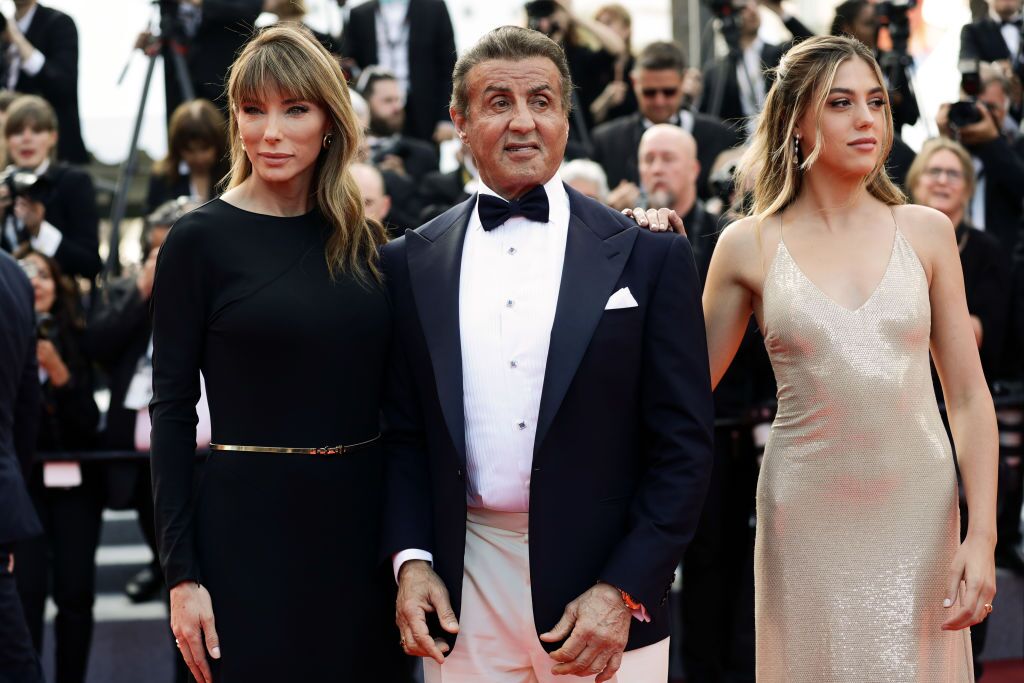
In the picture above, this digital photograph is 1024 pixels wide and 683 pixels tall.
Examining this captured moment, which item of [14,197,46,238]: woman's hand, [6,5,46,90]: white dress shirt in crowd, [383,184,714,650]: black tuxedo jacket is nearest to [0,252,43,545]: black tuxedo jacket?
[383,184,714,650]: black tuxedo jacket

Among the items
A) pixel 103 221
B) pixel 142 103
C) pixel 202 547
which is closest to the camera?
pixel 202 547

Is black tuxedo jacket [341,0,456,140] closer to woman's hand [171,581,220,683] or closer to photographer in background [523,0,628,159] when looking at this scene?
photographer in background [523,0,628,159]

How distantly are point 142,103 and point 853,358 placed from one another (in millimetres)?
4487

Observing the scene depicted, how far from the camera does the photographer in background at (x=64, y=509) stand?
4.48 m

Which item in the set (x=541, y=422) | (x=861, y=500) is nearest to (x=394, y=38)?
(x=861, y=500)

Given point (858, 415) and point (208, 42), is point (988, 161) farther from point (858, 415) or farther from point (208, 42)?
point (208, 42)

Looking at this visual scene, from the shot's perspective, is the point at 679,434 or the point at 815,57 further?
the point at 815,57

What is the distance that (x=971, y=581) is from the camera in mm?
2717

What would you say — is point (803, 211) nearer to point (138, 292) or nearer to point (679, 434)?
point (679, 434)

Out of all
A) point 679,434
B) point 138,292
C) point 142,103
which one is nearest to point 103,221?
point 142,103

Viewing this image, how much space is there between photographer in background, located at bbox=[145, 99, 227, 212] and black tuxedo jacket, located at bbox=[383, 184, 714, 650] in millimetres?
3316

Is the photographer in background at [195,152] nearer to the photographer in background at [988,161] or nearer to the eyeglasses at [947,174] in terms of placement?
the eyeglasses at [947,174]

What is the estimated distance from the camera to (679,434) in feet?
8.13

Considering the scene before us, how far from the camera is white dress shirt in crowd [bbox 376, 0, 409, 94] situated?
7.18 m
